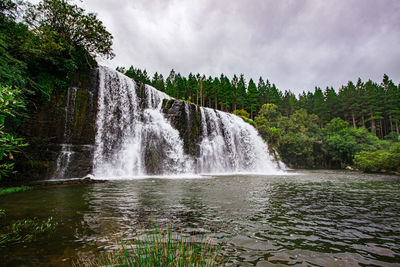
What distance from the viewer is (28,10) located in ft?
50.0

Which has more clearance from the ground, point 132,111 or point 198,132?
point 132,111

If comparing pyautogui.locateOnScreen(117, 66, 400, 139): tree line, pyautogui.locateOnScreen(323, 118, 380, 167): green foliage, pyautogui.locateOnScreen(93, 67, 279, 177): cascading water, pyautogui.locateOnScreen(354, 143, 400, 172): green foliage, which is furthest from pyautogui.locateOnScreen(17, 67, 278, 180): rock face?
pyautogui.locateOnScreen(117, 66, 400, 139): tree line

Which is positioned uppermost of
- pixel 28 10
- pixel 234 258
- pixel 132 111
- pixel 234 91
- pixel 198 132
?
pixel 234 91

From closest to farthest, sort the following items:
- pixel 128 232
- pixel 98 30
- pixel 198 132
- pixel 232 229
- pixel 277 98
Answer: pixel 128 232 → pixel 232 229 → pixel 98 30 → pixel 198 132 → pixel 277 98

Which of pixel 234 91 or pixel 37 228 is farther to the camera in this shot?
pixel 234 91

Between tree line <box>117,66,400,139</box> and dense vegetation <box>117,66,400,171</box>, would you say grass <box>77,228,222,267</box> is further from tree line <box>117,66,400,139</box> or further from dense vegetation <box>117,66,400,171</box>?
tree line <box>117,66,400,139</box>

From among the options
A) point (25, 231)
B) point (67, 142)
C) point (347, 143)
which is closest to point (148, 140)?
point (67, 142)

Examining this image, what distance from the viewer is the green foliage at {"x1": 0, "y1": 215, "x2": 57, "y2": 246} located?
3.57m

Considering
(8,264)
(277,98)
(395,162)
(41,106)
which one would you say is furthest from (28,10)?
(277,98)

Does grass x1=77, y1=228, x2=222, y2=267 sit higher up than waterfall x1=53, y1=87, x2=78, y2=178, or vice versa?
waterfall x1=53, y1=87, x2=78, y2=178

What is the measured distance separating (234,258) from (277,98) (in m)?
64.1

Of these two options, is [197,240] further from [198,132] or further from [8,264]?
[198,132]

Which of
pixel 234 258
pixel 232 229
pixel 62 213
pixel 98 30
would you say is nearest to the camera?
pixel 234 258

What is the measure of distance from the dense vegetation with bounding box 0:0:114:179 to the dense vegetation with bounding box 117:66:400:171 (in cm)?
2509
